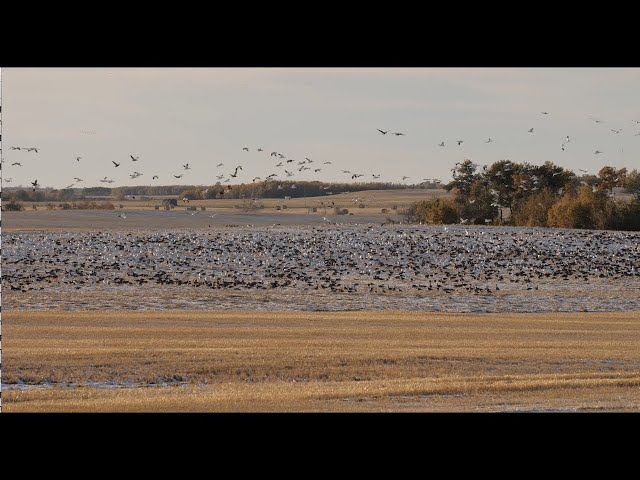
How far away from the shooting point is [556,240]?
84125 mm

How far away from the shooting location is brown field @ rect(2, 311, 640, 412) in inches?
Result: 765

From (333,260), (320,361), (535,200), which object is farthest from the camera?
(535,200)

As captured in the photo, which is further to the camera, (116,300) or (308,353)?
(116,300)

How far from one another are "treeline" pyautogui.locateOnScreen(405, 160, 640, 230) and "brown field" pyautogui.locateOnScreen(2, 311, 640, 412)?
60311 mm

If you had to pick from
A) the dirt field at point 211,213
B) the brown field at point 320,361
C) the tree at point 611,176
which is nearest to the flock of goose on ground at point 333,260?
the brown field at point 320,361

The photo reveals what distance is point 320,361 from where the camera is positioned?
28109 mm

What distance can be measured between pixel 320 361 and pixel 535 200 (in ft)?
291

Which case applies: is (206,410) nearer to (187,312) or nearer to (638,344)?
(638,344)

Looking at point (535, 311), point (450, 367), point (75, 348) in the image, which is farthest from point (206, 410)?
point (535, 311)

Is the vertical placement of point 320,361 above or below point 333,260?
above

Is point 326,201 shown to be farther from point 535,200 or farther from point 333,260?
point 333,260

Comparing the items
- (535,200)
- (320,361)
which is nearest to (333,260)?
(320,361)
